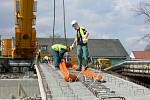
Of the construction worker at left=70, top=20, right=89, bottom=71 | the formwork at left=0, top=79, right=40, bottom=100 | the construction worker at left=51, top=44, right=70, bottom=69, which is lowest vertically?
the formwork at left=0, top=79, right=40, bottom=100

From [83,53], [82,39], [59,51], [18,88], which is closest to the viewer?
[82,39]

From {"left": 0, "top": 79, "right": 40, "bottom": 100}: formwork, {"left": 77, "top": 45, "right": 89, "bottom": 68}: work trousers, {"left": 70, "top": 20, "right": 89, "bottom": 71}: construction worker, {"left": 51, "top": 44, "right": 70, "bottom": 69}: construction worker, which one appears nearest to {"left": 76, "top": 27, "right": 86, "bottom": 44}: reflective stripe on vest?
{"left": 70, "top": 20, "right": 89, "bottom": 71}: construction worker

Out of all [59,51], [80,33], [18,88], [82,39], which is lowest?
[18,88]

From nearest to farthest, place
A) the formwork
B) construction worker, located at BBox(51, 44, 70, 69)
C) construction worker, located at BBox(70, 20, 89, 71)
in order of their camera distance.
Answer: construction worker, located at BBox(70, 20, 89, 71) → construction worker, located at BBox(51, 44, 70, 69) → the formwork

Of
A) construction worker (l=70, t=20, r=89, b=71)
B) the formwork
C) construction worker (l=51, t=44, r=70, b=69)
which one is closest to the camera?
construction worker (l=70, t=20, r=89, b=71)

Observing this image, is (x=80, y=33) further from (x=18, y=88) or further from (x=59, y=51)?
(x=18, y=88)

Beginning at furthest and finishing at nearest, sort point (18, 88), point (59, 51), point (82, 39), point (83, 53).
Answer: point (18, 88), point (59, 51), point (83, 53), point (82, 39)

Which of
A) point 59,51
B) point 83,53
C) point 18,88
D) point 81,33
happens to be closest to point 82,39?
point 81,33

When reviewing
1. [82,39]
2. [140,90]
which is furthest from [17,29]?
[140,90]

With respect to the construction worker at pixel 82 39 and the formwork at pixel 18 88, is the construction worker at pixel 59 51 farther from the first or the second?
the formwork at pixel 18 88

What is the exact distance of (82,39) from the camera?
56.0 ft

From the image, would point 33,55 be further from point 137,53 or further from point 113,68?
point 137,53

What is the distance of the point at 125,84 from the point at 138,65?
928 cm

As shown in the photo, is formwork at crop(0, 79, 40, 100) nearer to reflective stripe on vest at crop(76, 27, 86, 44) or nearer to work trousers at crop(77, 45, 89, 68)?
work trousers at crop(77, 45, 89, 68)
